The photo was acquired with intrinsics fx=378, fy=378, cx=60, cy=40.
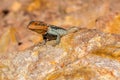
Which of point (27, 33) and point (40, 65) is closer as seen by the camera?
point (40, 65)

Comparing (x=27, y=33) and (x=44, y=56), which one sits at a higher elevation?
(x=44, y=56)

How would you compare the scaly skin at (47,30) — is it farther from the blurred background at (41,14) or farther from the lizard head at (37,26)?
the blurred background at (41,14)

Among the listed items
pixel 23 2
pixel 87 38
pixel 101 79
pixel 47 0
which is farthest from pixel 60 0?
pixel 101 79

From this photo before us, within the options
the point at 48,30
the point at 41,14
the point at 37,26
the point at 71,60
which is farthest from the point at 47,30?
the point at 41,14

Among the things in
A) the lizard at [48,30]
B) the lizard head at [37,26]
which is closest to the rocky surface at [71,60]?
the lizard at [48,30]

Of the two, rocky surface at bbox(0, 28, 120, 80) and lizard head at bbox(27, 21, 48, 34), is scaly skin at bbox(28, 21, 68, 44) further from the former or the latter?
rocky surface at bbox(0, 28, 120, 80)

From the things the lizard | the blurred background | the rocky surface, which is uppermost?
the lizard

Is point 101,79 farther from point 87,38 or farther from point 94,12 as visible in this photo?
Answer: point 94,12

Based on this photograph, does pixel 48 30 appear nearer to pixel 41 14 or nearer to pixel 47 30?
pixel 47 30

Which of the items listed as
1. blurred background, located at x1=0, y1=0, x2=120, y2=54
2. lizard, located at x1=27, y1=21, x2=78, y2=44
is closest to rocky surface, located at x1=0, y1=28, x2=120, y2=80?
lizard, located at x1=27, y1=21, x2=78, y2=44
